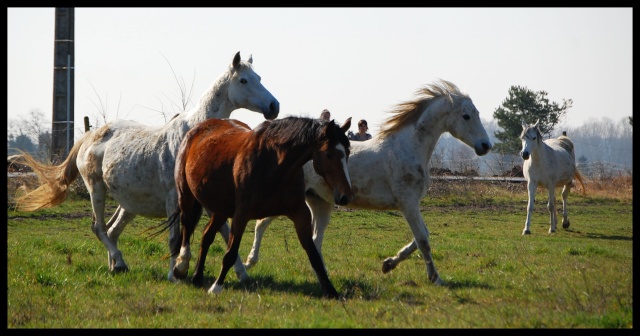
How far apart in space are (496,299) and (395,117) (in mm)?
3002

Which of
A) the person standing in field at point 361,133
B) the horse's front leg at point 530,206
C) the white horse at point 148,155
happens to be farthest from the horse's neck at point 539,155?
the white horse at point 148,155

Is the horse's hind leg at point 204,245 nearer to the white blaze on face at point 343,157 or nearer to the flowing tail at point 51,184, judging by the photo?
the white blaze on face at point 343,157

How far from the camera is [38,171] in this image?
11.0 meters

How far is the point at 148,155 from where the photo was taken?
9422mm

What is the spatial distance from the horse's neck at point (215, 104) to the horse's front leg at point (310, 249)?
2.48 m

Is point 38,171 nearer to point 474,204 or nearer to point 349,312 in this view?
point 349,312

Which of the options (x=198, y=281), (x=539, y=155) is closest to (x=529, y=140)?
(x=539, y=155)

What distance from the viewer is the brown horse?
24.1 feet

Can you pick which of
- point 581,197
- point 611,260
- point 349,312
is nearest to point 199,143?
point 349,312

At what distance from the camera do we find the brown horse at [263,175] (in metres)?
7.34

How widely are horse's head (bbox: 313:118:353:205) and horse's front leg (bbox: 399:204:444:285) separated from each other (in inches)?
72.3

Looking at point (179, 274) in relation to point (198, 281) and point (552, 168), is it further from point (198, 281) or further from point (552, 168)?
point (552, 168)

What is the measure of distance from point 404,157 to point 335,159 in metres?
2.22
